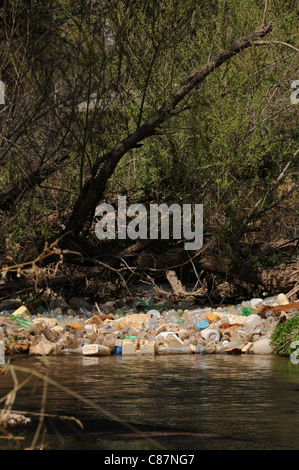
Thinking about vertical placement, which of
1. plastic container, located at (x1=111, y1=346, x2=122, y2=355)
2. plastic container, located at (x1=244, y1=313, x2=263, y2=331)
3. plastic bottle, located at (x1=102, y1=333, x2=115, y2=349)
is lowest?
plastic container, located at (x1=111, y1=346, x2=122, y2=355)

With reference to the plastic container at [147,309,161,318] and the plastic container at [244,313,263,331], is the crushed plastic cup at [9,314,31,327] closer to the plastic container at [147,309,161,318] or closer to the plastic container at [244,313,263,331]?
the plastic container at [147,309,161,318]

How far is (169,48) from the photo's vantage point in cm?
1029

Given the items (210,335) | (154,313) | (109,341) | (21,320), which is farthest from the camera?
(154,313)

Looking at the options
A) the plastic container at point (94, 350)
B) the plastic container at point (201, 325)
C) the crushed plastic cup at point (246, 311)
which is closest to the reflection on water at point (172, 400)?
the plastic container at point (94, 350)

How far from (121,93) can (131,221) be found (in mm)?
1988

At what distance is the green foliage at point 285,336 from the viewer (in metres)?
7.47

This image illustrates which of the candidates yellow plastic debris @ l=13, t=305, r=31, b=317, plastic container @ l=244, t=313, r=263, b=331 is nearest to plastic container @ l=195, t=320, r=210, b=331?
plastic container @ l=244, t=313, r=263, b=331

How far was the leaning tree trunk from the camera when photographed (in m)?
9.93

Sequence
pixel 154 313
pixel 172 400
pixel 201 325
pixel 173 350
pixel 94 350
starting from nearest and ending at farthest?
pixel 172 400, pixel 94 350, pixel 173 350, pixel 201 325, pixel 154 313

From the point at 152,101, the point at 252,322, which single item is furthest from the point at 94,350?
the point at 152,101

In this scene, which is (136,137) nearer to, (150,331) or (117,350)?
(150,331)

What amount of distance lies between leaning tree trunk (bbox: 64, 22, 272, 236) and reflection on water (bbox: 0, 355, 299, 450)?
3.17 meters

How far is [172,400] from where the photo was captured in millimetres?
4953

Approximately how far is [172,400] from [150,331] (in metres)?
3.77
